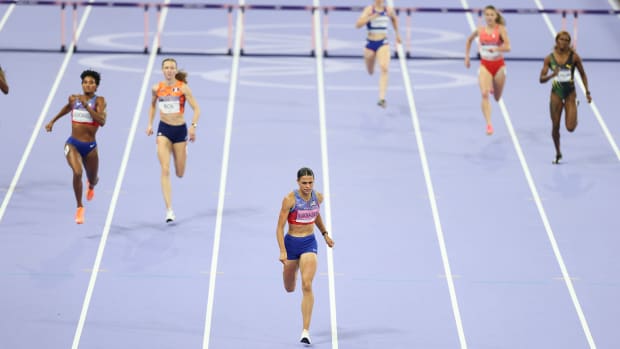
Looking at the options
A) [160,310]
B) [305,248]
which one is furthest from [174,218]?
[305,248]

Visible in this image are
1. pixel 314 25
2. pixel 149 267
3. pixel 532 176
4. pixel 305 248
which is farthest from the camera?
pixel 314 25

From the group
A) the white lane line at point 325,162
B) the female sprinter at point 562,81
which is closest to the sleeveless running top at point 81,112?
the white lane line at point 325,162

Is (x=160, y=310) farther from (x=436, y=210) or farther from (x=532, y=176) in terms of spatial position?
(x=532, y=176)

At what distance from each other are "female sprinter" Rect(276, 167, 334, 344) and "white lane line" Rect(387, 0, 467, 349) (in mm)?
1748

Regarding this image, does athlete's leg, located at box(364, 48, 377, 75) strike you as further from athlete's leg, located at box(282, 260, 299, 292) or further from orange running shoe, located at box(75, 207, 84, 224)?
athlete's leg, located at box(282, 260, 299, 292)

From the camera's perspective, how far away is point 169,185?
16.8 metres

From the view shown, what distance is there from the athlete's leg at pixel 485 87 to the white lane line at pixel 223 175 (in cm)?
341

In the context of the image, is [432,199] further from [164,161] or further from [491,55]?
[164,161]

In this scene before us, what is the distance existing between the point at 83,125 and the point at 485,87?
586 centimetres

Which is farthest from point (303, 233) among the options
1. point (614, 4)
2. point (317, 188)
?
point (614, 4)

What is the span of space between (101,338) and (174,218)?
9.89 ft

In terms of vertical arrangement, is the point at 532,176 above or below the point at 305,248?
above

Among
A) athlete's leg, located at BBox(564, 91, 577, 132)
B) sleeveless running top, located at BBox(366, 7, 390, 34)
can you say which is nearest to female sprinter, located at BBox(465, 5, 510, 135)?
athlete's leg, located at BBox(564, 91, 577, 132)

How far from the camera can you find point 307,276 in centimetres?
1371
